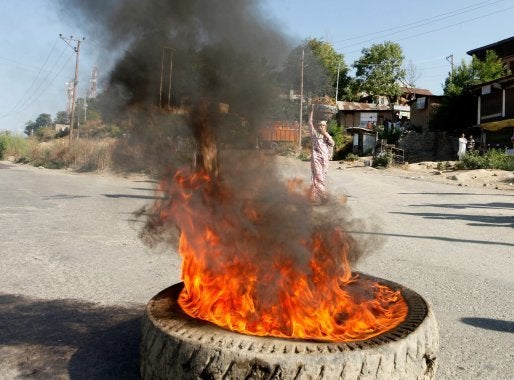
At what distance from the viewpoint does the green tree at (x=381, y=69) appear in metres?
49.3

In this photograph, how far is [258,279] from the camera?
8.04ft

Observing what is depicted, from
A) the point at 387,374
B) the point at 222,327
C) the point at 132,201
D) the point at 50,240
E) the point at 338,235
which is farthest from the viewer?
the point at 132,201

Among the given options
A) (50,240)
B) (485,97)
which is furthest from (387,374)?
(485,97)

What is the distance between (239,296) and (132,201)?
30.2 ft

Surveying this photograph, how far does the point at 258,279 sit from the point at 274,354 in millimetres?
610

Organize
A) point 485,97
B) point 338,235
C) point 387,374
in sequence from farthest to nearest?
1. point 485,97
2. point 338,235
3. point 387,374

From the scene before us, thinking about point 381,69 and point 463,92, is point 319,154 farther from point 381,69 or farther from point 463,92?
A: point 381,69

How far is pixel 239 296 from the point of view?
2.45 meters

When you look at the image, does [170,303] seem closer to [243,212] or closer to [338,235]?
[243,212]

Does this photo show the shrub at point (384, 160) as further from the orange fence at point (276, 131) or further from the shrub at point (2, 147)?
the shrub at point (2, 147)

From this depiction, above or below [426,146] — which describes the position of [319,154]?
below

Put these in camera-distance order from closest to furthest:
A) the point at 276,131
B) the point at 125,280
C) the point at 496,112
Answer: the point at 276,131 → the point at 125,280 → the point at 496,112

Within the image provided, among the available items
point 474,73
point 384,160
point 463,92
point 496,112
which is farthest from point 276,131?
point 474,73

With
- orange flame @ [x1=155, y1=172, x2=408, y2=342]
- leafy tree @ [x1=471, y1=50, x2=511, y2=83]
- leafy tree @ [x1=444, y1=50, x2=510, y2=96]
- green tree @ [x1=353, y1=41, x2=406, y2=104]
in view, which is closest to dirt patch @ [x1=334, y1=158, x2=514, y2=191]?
leafy tree @ [x1=444, y1=50, x2=510, y2=96]
